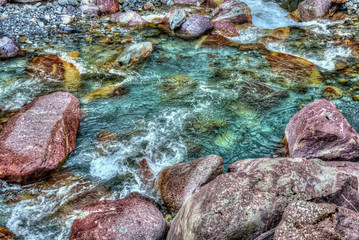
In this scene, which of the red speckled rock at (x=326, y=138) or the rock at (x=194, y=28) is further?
the rock at (x=194, y=28)

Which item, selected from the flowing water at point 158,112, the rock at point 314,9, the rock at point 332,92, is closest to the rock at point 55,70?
the flowing water at point 158,112

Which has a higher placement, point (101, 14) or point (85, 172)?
point (101, 14)

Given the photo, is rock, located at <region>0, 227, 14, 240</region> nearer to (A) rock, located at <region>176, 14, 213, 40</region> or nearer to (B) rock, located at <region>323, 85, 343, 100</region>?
(B) rock, located at <region>323, 85, 343, 100</region>

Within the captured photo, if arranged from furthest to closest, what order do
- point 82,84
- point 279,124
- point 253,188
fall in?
1. point 82,84
2. point 279,124
3. point 253,188

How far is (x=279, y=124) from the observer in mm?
6672

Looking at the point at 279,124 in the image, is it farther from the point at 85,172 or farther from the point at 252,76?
the point at 85,172

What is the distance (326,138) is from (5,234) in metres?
5.33

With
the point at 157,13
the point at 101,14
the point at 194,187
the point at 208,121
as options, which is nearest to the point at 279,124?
the point at 208,121

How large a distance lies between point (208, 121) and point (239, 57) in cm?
364

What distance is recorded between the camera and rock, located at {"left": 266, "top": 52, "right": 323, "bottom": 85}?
8141mm

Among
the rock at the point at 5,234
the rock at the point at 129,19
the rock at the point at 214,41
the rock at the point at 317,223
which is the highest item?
the rock at the point at 317,223

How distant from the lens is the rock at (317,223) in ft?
7.73

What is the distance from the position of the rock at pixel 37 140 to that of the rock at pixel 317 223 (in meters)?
4.22

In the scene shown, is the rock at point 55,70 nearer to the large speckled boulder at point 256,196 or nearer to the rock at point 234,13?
the large speckled boulder at point 256,196
